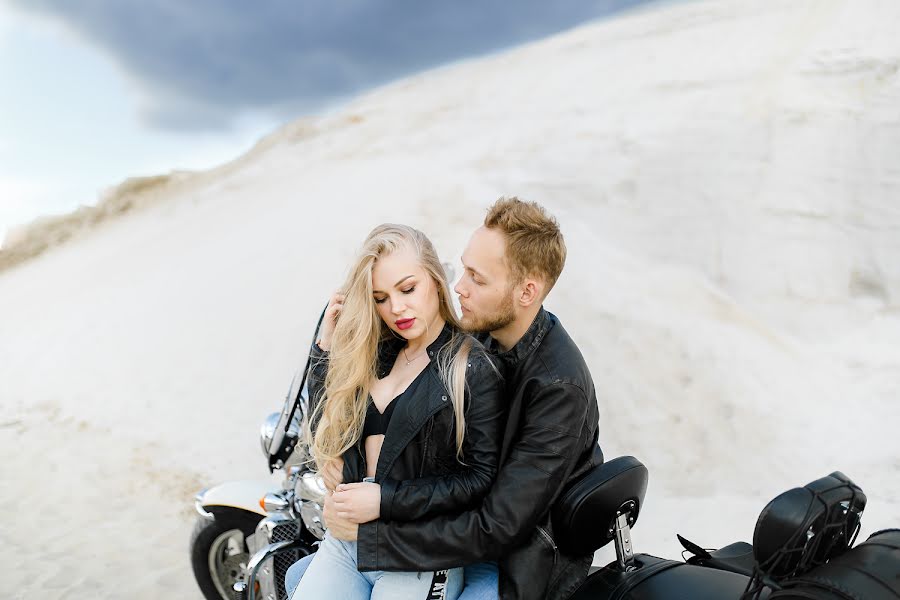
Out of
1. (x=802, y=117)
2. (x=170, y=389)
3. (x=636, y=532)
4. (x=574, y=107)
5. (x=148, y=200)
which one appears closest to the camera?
(x=636, y=532)

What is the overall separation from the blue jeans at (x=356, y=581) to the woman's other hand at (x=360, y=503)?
0.17 meters

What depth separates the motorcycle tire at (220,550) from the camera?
3.00m

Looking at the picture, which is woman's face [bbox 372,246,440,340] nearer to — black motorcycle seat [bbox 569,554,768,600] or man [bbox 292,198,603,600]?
man [bbox 292,198,603,600]

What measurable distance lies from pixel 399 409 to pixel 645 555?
0.82 m

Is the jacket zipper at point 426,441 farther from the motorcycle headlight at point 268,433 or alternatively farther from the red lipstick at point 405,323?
the motorcycle headlight at point 268,433

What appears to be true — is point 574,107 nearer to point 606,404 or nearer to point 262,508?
point 606,404

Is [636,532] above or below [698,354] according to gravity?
below

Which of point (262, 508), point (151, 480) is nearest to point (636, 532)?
point (262, 508)

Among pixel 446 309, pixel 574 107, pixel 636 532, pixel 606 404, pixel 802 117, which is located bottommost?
pixel 636 532

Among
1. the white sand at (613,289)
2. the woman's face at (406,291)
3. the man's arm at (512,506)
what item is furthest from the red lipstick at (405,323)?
the white sand at (613,289)

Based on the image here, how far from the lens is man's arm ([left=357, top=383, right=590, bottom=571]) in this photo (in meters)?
1.77

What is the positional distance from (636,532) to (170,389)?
4.36 metres

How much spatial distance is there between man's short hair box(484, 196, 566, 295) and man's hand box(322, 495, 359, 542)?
0.74 meters

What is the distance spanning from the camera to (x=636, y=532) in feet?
15.0
